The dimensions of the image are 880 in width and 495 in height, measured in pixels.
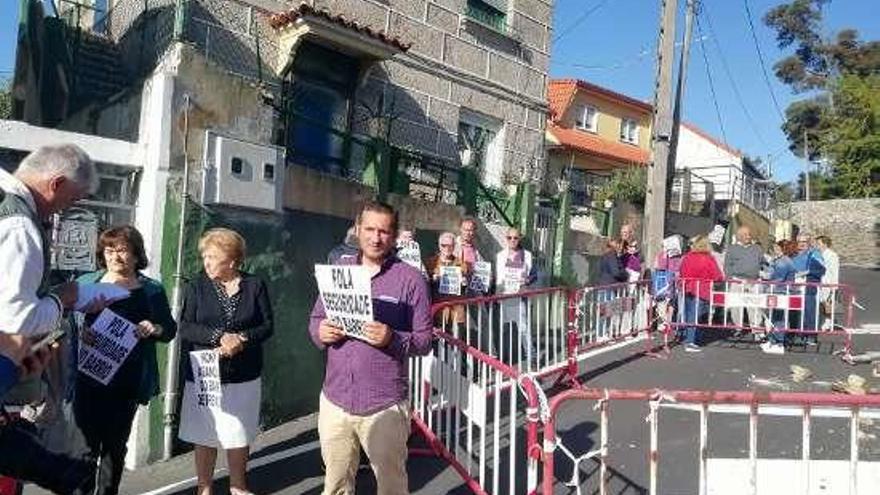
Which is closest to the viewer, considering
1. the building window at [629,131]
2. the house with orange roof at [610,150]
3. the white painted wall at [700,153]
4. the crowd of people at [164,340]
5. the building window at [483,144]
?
the crowd of people at [164,340]

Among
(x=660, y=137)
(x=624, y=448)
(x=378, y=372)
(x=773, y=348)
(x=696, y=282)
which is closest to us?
(x=378, y=372)

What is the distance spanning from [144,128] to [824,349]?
9984 millimetres

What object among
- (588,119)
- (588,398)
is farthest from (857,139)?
(588,398)

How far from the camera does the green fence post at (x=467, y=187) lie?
11.6 meters

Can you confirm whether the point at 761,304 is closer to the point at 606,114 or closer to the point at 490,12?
the point at 490,12

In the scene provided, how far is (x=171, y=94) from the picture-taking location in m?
5.93

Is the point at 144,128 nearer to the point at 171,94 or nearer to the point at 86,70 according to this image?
the point at 171,94

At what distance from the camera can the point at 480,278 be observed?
8328 mm

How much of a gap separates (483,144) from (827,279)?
6.79 meters

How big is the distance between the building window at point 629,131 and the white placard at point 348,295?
3339 cm

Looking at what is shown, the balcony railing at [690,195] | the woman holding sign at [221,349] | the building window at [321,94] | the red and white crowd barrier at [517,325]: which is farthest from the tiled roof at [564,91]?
the woman holding sign at [221,349]

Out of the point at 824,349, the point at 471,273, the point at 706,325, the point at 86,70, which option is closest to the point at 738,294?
the point at 706,325

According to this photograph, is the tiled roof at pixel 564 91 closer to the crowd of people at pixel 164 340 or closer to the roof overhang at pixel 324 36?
the roof overhang at pixel 324 36

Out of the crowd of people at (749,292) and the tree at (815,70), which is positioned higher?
the tree at (815,70)
